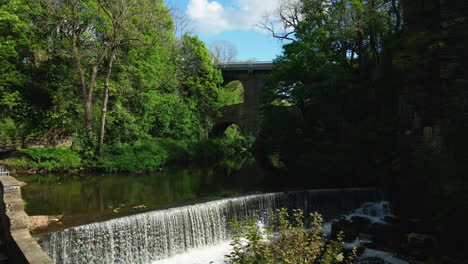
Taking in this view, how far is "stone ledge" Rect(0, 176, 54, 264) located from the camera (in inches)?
193

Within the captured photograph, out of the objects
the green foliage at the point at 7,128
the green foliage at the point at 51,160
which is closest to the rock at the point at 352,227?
the green foliage at the point at 51,160

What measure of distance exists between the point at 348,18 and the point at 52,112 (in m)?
18.7

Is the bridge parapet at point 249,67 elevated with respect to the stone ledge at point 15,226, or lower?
elevated

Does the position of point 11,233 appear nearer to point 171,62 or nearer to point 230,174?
point 230,174

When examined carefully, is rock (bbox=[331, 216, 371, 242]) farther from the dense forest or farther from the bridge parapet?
the bridge parapet

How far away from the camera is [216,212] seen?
1056 centimetres

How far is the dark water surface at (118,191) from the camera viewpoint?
1087 cm

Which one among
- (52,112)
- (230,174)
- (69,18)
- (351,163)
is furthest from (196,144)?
(351,163)

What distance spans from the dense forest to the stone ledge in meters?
8.57

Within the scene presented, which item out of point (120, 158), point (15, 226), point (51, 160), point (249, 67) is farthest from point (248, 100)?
point (15, 226)

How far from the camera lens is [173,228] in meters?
9.61

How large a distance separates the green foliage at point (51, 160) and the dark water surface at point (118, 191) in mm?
755

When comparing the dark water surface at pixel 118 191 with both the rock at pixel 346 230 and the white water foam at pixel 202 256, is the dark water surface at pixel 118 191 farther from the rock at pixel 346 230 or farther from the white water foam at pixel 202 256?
the rock at pixel 346 230

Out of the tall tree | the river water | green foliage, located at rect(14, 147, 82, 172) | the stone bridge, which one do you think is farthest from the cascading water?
the stone bridge
